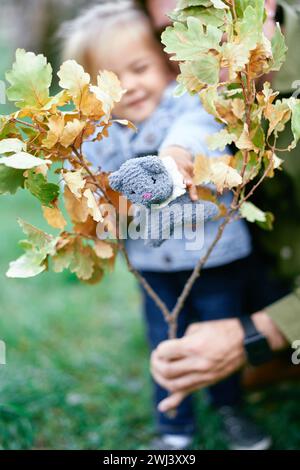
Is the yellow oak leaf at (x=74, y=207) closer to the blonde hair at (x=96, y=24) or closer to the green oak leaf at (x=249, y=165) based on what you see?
the green oak leaf at (x=249, y=165)

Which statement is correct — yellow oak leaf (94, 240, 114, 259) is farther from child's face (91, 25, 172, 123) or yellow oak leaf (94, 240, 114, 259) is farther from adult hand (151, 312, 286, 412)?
child's face (91, 25, 172, 123)

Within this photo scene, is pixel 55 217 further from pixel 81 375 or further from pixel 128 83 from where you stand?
pixel 81 375

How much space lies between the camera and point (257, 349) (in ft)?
5.36

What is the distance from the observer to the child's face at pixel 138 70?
174 cm

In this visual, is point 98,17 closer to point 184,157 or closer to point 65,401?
point 184,157

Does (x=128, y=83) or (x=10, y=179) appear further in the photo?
(x=128, y=83)

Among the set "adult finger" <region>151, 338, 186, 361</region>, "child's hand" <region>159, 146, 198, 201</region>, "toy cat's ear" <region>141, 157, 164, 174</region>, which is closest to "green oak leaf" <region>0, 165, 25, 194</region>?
"toy cat's ear" <region>141, 157, 164, 174</region>

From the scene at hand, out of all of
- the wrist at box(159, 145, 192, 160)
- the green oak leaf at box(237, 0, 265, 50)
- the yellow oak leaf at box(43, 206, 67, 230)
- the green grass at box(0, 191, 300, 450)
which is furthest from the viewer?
the green grass at box(0, 191, 300, 450)

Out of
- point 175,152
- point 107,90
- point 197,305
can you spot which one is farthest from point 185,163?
point 197,305

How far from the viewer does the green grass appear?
6.59 feet

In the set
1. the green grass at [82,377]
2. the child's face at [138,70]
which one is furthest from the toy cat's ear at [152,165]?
the green grass at [82,377]

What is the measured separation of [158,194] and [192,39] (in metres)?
0.28

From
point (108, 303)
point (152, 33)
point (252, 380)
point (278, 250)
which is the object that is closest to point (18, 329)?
point (108, 303)

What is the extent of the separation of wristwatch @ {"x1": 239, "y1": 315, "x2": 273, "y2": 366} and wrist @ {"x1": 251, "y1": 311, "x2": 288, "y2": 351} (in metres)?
0.02
